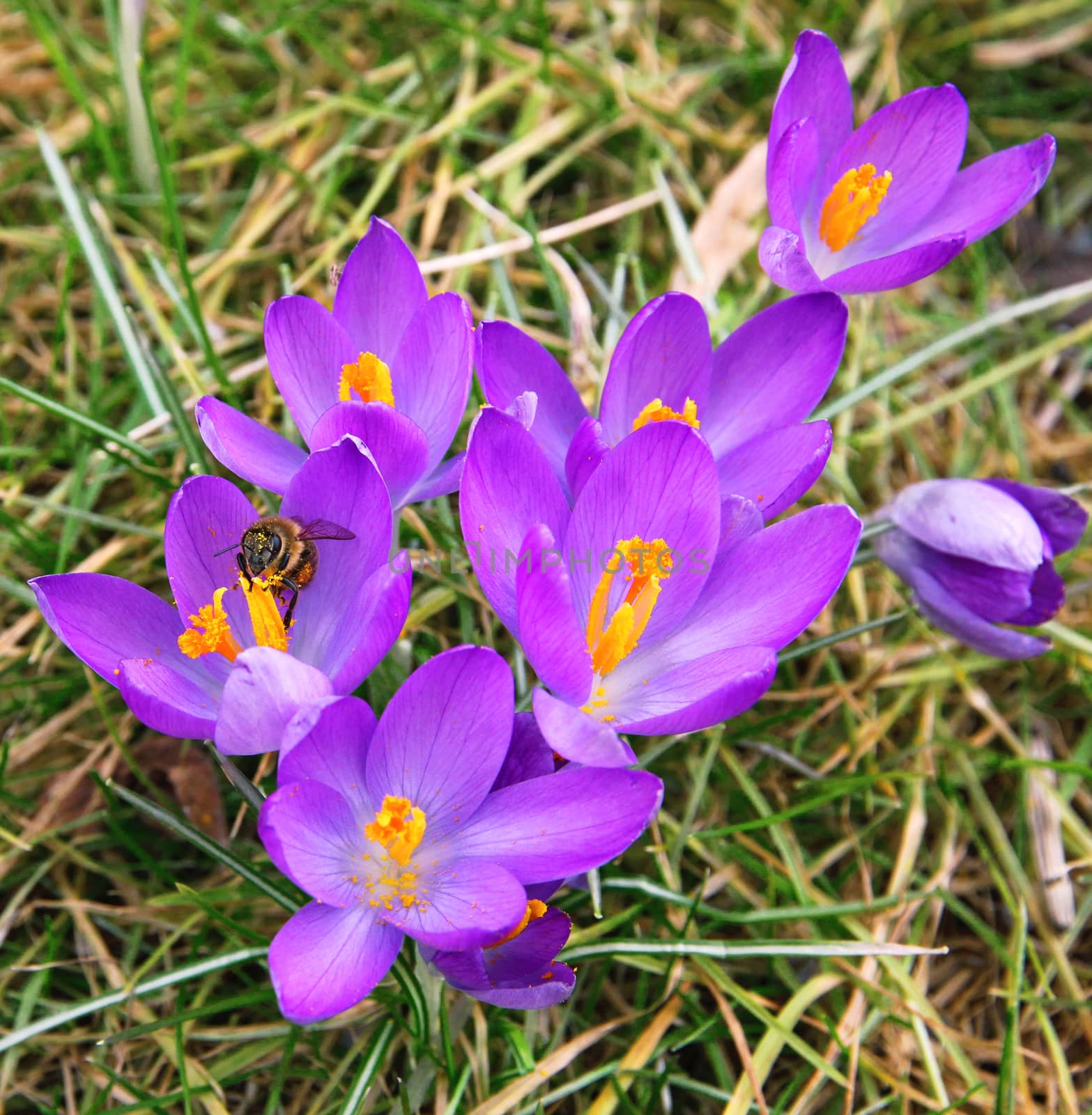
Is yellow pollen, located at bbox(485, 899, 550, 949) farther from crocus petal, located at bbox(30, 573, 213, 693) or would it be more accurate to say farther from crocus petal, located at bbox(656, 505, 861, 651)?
crocus petal, located at bbox(30, 573, 213, 693)

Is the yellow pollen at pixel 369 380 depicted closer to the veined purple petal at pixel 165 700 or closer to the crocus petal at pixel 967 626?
the veined purple petal at pixel 165 700

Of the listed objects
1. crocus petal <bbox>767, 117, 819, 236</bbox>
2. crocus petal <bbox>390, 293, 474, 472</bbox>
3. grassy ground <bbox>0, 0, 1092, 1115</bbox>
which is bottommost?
grassy ground <bbox>0, 0, 1092, 1115</bbox>

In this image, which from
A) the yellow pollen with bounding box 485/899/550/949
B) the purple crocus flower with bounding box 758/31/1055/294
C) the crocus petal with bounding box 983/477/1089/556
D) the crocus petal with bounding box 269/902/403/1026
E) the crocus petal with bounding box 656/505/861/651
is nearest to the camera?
the crocus petal with bounding box 269/902/403/1026

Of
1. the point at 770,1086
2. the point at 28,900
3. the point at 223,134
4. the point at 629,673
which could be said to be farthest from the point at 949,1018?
the point at 223,134

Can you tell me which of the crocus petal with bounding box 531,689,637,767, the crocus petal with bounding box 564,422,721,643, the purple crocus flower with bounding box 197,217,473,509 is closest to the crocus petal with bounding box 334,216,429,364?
the purple crocus flower with bounding box 197,217,473,509

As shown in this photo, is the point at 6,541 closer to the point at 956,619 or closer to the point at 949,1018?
the point at 956,619

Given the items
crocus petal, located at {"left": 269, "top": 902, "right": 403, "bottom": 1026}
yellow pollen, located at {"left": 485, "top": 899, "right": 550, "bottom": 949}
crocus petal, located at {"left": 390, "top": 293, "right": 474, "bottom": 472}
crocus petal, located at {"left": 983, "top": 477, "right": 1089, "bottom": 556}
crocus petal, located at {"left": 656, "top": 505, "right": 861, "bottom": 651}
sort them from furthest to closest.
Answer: crocus petal, located at {"left": 983, "top": 477, "right": 1089, "bottom": 556} → crocus petal, located at {"left": 390, "top": 293, "right": 474, "bottom": 472} → crocus petal, located at {"left": 656, "top": 505, "right": 861, "bottom": 651} → yellow pollen, located at {"left": 485, "top": 899, "right": 550, "bottom": 949} → crocus petal, located at {"left": 269, "top": 902, "right": 403, "bottom": 1026}

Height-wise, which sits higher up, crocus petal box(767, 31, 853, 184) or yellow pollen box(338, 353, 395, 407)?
crocus petal box(767, 31, 853, 184)

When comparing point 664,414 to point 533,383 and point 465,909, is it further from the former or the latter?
point 465,909
